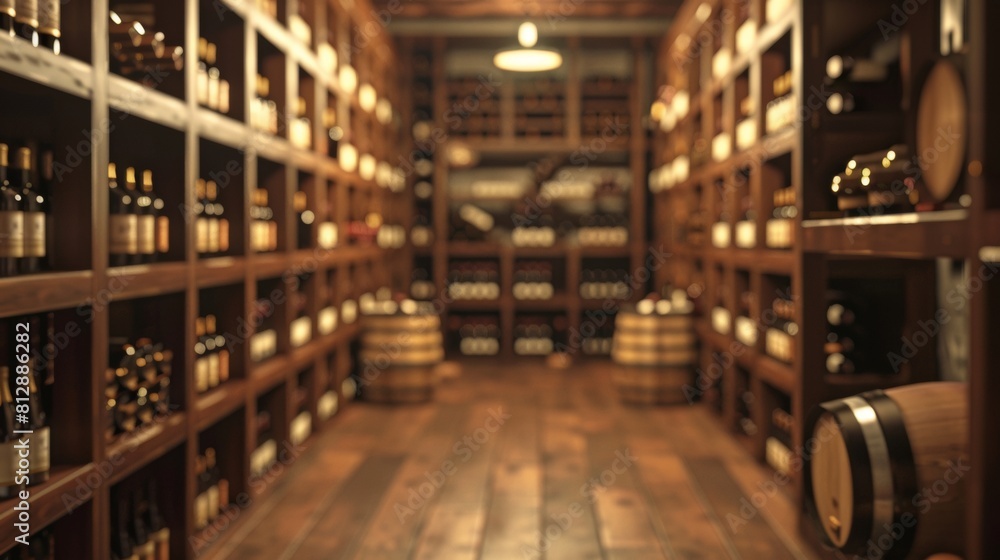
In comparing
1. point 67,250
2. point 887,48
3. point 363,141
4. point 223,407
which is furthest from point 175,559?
point 363,141

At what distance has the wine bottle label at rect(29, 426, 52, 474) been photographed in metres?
2.33

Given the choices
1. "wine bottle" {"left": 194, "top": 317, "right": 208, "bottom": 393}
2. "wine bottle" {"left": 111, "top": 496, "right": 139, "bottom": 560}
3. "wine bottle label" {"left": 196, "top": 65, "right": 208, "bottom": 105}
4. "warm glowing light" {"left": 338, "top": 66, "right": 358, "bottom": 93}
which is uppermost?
→ "warm glowing light" {"left": 338, "top": 66, "right": 358, "bottom": 93}

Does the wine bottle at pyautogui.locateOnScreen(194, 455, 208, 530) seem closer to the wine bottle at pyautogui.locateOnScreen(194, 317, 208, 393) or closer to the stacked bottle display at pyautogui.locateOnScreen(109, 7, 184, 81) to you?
the wine bottle at pyautogui.locateOnScreen(194, 317, 208, 393)

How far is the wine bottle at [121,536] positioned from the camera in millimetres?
3064

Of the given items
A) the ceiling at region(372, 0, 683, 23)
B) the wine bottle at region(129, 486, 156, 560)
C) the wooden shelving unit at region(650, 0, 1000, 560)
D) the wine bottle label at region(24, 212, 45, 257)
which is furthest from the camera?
the ceiling at region(372, 0, 683, 23)

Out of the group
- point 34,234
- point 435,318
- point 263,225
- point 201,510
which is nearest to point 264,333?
point 263,225

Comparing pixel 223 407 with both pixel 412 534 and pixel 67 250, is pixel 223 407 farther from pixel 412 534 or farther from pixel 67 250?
pixel 67 250

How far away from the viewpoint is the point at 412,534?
3.62 metres

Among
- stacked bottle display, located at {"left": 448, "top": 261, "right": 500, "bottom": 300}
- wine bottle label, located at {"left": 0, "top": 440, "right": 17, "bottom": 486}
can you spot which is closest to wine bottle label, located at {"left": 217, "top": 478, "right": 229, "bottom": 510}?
wine bottle label, located at {"left": 0, "top": 440, "right": 17, "bottom": 486}

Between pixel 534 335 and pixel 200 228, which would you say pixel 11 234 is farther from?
pixel 534 335

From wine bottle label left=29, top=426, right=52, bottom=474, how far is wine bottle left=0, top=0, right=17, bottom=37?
106 centimetres
